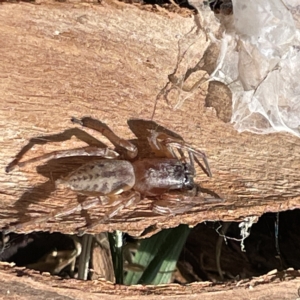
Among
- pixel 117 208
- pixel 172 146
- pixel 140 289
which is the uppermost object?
pixel 172 146

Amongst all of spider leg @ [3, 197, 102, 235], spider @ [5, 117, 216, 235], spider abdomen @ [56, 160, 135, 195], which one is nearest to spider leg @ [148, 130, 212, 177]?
spider @ [5, 117, 216, 235]

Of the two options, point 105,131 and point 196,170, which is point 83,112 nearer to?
point 105,131

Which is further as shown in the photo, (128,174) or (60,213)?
(128,174)

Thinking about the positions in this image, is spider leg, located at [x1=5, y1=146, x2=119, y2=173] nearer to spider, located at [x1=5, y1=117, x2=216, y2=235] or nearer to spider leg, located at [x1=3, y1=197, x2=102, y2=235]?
spider, located at [x1=5, y1=117, x2=216, y2=235]

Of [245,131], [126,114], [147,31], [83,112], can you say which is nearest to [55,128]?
[83,112]

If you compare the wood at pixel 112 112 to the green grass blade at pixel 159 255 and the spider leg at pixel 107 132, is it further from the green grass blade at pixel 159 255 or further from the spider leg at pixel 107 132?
the green grass blade at pixel 159 255

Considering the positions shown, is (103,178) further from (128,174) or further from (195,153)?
(195,153)

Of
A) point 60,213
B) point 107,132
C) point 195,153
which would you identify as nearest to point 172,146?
point 195,153
